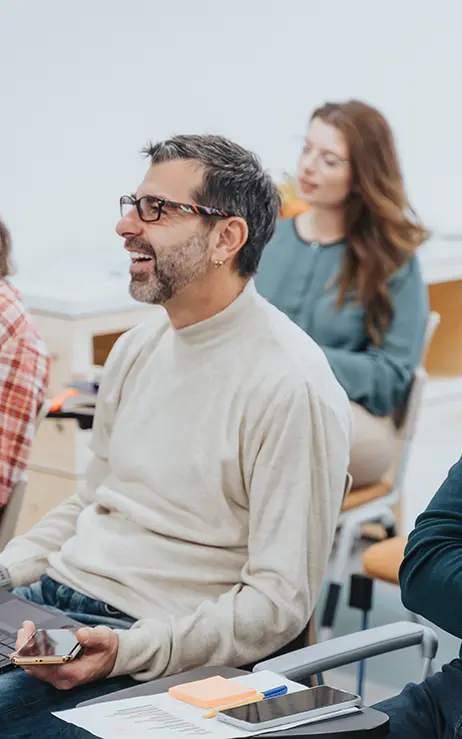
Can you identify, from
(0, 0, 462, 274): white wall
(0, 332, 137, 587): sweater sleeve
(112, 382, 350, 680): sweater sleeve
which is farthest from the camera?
(0, 0, 462, 274): white wall

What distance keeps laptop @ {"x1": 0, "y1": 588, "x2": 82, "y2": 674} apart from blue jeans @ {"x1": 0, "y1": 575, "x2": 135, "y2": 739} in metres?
0.04

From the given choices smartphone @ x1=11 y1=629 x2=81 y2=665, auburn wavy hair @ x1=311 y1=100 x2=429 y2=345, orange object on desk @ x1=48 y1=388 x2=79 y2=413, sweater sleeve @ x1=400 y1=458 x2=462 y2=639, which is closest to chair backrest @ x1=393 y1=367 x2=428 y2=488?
auburn wavy hair @ x1=311 y1=100 x2=429 y2=345

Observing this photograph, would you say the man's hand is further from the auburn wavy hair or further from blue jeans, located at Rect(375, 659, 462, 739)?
the auburn wavy hair

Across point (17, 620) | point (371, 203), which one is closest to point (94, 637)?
point (17, 620)

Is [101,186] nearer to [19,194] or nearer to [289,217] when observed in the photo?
[19,194]

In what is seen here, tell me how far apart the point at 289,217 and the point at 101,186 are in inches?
29.4

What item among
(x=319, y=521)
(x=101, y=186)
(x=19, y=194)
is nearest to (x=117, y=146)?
(x=101, y=186)

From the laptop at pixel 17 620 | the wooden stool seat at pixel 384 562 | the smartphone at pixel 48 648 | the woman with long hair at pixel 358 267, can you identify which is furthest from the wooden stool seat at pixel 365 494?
the smartphone at pixel 48 648

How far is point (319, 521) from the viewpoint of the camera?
1.68 metres

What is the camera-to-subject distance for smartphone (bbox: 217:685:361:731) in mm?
1282

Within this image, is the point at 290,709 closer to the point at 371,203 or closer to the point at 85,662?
the point at 85,662

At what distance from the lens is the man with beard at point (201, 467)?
5.38 feet

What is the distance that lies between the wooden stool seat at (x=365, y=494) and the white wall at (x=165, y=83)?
1.16 metres

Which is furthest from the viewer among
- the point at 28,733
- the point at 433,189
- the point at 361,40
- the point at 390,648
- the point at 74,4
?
the point at 433,189
